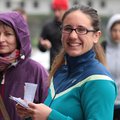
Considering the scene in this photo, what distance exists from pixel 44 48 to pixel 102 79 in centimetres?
406

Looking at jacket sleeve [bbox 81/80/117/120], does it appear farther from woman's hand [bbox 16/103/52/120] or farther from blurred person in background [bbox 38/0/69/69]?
blurred person in background [bbox 38/0/69/69]

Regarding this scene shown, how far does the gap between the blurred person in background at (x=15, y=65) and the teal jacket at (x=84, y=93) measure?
707 millimetres

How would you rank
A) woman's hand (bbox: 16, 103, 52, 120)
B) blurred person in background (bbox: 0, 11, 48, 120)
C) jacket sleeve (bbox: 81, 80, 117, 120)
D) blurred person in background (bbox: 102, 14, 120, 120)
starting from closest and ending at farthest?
1. jacket sleeve (bbox: 81, 80, 117, 120)
2. woman's hand (bbox: 16, 103, 52, 120)
3. blurred person in background (bbox: 0, 11, 48, 120)
4. blurred person in background (bbox: 102, 14, 120, 120)

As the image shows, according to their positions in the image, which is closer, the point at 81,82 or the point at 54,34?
the point at 81,82

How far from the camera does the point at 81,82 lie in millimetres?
2393

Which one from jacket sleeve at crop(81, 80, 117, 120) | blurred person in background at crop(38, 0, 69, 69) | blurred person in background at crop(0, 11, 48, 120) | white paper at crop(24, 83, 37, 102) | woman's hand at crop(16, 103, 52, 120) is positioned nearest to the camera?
jacket sleeve at crop(81, 80, 117, 120)

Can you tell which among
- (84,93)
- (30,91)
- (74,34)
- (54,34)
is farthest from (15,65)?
(54,34)

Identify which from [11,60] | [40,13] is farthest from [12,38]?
[40,13]

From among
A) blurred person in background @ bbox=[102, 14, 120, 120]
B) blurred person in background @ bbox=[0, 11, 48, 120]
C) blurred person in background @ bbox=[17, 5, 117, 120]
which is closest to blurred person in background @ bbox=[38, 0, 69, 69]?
blurred person in background @ bbox=[102, 14, 120, 120]

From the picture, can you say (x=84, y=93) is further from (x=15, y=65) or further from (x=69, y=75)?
(x=15, y=65)

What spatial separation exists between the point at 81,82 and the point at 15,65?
3.32ft

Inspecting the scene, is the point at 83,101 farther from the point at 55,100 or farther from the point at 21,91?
the point at 21,91

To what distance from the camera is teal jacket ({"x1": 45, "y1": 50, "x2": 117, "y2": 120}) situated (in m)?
2.28

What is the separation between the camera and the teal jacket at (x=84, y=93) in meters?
2.28
